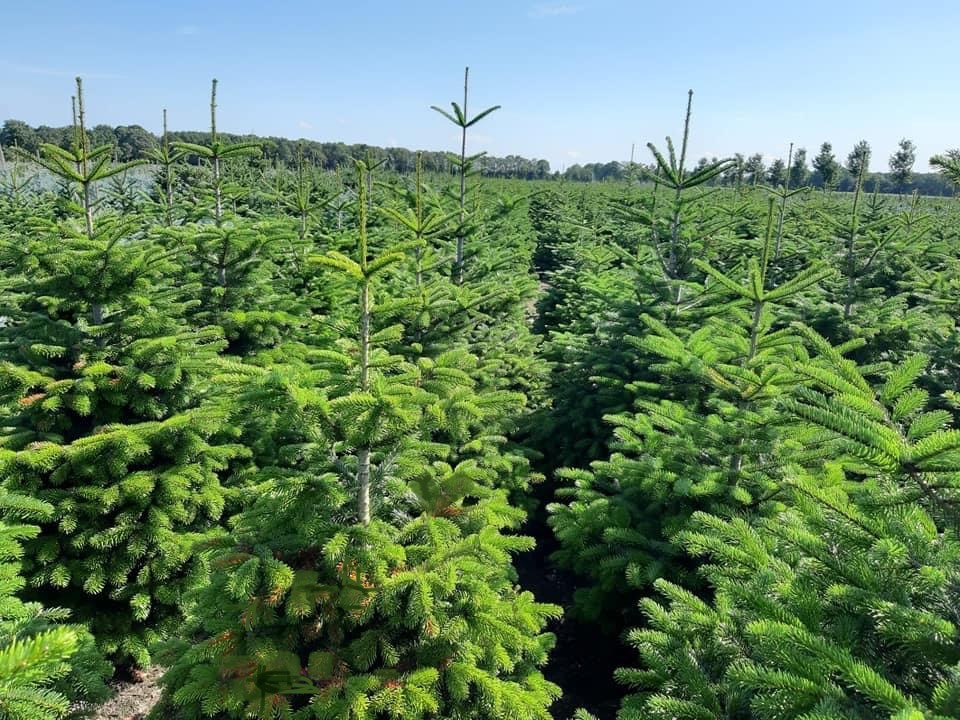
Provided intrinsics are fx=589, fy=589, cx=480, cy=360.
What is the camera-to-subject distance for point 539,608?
169 inches

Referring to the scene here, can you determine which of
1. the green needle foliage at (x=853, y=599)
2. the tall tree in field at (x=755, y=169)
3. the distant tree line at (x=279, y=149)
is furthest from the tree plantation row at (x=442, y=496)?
the distant tree line at (x=279, y=149)

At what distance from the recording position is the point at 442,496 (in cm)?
448

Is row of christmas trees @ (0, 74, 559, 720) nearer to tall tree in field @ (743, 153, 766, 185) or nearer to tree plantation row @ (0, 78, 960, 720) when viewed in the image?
tree plantation row @ (0, 78, 960, 720)

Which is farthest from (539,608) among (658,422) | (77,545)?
(77,545)

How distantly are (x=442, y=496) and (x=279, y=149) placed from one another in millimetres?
56583

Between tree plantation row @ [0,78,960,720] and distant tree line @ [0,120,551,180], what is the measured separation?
18.9 m

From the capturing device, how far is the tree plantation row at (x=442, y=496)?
2.47 meters

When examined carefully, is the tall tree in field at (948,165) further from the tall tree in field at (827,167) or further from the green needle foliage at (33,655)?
the tall tree in field at (827,167)

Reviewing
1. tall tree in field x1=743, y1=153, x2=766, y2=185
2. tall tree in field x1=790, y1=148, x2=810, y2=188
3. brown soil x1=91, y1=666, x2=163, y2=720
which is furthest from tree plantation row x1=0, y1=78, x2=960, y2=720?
tall tree in field x1=790, y1=148, x2=810, y2=188

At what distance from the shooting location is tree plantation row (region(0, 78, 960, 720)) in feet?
8.10

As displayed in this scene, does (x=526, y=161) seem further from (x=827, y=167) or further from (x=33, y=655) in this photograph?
(x=33, y=655)

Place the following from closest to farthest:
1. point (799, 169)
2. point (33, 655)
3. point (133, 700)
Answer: point (33, 655)
point (133, 700)
point (799, 169)

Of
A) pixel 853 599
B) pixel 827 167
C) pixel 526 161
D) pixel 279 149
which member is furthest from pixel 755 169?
pixel 526 161

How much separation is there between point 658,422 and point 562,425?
9.73 feet
